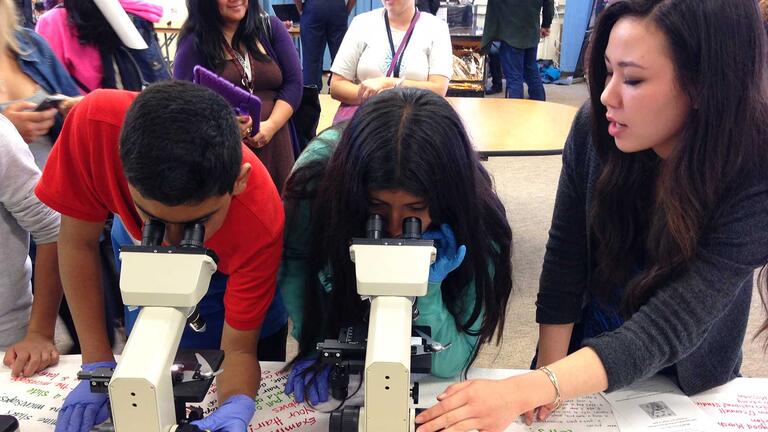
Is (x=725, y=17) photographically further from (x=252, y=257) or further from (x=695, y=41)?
(x=252, y=257)

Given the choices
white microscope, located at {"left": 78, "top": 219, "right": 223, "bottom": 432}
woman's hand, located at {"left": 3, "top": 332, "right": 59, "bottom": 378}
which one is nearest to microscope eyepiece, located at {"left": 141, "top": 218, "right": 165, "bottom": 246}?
white microscope, located at {"left": 78, "top": 219, "right": 223, "bottom": 432}

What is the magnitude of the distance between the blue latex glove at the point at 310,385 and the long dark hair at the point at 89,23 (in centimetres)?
130

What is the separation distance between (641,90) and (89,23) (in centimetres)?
159

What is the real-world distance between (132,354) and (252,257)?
37 cm

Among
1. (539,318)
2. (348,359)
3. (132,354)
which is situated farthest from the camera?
(539,318)

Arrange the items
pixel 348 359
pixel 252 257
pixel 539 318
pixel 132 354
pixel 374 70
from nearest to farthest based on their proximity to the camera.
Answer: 1. pixel 132 354
2. pixel 348 359
3. pixel 252 257
4. pixel 539 318
5. pixel 374 70

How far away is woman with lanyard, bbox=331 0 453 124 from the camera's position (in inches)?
99.7

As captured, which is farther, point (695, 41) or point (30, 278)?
point (30, 278)

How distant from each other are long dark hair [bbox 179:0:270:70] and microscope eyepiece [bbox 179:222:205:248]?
138 centimetres

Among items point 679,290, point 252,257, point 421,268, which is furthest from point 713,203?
point 252,257

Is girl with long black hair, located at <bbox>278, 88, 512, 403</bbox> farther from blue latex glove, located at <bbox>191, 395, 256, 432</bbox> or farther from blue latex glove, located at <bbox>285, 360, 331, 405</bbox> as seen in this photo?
blue latex glove, located at <bbox>191, 395, 256, 432</bbox>

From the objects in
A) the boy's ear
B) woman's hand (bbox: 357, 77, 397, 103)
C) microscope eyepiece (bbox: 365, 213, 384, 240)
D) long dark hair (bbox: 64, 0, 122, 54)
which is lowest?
woman's hand (bbox: 357, 77, 397, 103)

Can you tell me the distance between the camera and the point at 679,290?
954mm

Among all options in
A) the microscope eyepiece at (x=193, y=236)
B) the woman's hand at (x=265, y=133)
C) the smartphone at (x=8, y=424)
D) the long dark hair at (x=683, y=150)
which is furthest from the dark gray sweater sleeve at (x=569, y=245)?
the woman's hand at (x=265, y=133)
